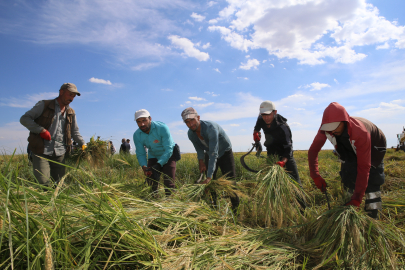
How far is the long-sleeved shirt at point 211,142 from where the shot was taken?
286cm

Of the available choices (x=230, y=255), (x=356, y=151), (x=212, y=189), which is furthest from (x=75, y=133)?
(x=356, y=151)

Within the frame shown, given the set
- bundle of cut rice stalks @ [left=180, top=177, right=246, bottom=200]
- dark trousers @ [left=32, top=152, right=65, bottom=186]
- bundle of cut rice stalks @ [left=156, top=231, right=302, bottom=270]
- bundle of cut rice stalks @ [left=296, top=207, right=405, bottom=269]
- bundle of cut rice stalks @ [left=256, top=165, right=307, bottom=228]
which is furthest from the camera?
dark trousers @ [left=32, top=152, right=65, bottom=186]

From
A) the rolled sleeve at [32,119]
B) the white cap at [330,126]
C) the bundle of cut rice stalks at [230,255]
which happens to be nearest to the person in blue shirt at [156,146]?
the rolled sleeve at [32,119]

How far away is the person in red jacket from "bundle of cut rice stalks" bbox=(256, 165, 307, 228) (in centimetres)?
35

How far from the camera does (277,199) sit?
7.70 ft

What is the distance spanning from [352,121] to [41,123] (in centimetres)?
350

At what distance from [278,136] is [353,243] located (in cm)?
166

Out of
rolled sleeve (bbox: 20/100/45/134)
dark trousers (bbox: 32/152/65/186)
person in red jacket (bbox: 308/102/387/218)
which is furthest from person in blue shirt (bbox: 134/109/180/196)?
person in red jacket (bbox: 308/102/387/218)

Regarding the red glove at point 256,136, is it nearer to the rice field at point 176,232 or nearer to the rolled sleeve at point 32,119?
the rice field at point 176,232

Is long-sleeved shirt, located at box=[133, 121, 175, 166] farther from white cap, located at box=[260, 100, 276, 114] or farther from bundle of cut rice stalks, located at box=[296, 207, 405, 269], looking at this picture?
bundle of cut rice stalks, located at box=[296, 207, 405, 269]

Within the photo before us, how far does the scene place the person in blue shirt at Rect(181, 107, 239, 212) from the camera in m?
2.87

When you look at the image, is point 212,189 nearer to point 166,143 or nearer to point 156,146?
point 166,143

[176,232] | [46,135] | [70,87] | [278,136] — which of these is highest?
[70,87]

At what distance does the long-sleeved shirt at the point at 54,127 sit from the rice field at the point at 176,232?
3.79ft
